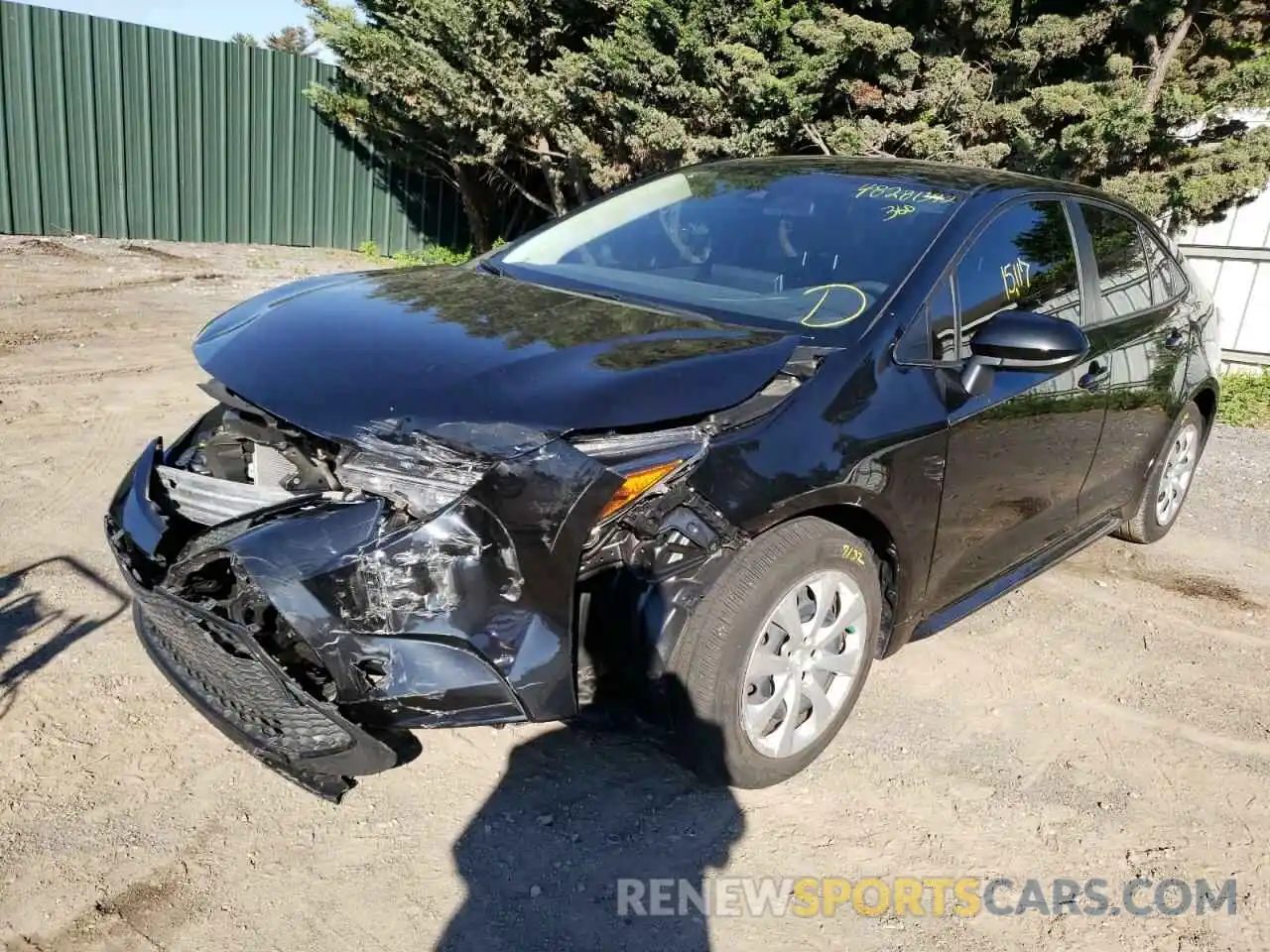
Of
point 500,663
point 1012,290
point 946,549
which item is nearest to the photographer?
point 500,663

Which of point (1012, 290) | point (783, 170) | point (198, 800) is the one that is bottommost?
point (198, 800)

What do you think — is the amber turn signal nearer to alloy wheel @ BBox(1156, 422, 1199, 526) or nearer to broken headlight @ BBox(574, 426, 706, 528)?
broken headlight @ BBox(574, 426, 706, 528)

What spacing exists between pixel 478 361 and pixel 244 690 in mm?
982

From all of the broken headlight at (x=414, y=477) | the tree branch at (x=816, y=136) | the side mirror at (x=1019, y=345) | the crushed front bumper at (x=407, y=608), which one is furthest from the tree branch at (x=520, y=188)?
the crushed front bumper at (x=407, y=608)

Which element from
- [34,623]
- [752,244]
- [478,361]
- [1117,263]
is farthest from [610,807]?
[1117,263]

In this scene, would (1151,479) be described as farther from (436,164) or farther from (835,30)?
(436,164)

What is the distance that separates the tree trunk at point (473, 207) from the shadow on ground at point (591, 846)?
10853 millimetres

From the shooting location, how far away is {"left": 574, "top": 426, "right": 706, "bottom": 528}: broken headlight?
2350 millimetres

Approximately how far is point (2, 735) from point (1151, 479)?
4.56 meters

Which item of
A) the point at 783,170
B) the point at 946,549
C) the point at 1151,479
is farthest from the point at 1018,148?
the point at 946,549

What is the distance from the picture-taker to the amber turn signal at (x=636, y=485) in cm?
235

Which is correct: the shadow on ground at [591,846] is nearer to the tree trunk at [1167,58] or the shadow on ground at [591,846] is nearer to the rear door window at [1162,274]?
the rear door window at [1162,274]

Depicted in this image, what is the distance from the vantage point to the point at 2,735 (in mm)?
2820

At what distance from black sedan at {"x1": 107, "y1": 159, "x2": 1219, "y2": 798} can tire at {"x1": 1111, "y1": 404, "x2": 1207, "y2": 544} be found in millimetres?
1021
